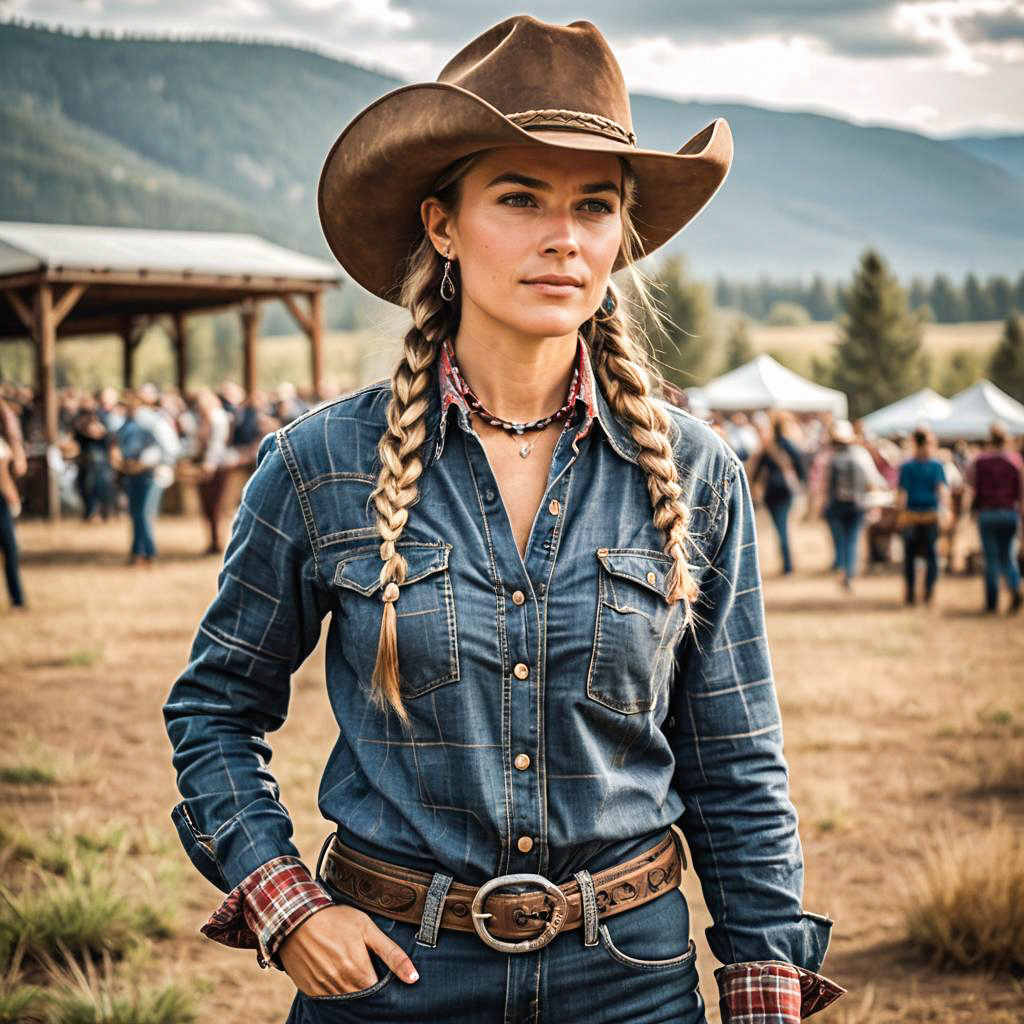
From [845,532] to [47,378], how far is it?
1226 centimetres

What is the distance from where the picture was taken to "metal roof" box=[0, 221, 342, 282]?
1991 cm

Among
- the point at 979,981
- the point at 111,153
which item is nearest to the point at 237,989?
the point at 979,981

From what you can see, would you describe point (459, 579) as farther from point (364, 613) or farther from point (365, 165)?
point (365, 165)

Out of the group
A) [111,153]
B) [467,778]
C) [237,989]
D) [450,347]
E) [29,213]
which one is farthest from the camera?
[111,153]

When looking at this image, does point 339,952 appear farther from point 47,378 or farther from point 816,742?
point 47,378

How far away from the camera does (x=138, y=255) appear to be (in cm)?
2150

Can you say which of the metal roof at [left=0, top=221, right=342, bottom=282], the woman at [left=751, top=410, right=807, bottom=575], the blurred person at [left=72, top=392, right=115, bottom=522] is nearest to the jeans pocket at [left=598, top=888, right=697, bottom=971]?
the woman at [left=751, top=410, right=807, bottom=575]

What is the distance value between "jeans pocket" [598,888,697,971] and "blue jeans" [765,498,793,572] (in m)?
13.5

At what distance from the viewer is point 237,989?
4.27 meters

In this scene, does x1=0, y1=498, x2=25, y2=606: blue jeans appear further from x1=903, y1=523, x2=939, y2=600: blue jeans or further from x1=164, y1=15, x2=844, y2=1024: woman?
x1=164, y1=15, x2=844, y2=1024: woman

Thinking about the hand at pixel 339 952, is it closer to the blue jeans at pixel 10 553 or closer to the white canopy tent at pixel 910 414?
the blue jeans at pixel 10 553

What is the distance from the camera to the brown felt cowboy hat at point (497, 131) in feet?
6.00

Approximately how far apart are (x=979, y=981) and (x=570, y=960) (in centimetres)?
308

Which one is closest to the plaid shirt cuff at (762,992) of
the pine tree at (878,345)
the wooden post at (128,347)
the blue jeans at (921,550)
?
the blue jeans at (921,550)
